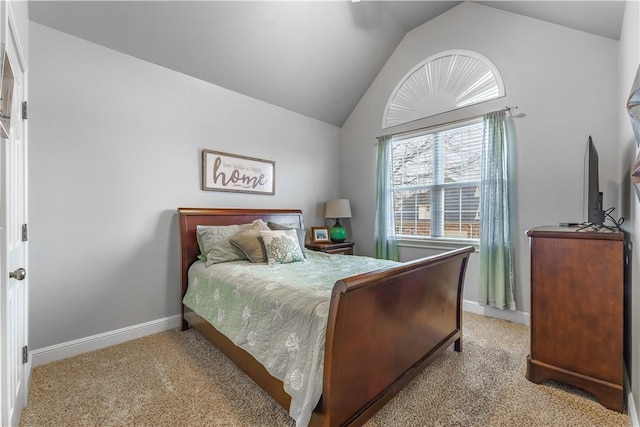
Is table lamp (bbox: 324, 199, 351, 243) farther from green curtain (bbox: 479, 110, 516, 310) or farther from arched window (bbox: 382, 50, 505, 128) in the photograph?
green curtain (bbox: 479, 110, 516, 310)

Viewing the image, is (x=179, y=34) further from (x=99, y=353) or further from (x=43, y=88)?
(x=99, y=353)

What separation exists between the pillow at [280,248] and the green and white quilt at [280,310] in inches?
3.8

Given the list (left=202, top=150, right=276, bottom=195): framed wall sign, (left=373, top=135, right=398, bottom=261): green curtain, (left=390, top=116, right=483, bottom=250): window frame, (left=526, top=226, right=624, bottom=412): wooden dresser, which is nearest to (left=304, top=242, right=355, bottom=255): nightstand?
(left=373, top=135, right=398, bottom=261): green curtain

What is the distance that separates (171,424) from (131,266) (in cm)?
154

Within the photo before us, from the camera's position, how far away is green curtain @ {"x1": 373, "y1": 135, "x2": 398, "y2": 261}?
3754 mm

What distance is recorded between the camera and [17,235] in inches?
61.1

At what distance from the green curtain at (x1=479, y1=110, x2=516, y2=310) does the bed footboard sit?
3.46 ft

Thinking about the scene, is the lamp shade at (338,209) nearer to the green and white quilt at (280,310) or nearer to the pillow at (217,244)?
the green and white quilt at (280,310)

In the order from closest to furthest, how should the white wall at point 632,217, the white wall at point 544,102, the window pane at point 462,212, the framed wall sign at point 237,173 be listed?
the white wall at point 632,217 → the white wall at point 544,102 → the framed wall sign at point 237,173 → the window pane at point 462,212

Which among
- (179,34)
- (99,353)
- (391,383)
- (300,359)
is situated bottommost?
(99,353)

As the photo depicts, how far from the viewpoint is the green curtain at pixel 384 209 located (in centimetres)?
375

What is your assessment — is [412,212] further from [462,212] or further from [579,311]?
[579,311]

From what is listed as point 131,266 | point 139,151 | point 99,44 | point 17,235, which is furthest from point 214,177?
point 17,235

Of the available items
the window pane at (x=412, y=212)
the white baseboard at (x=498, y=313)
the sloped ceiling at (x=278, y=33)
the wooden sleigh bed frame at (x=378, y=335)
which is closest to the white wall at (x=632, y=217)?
the sloped ceiling at (x=278, y=33)
